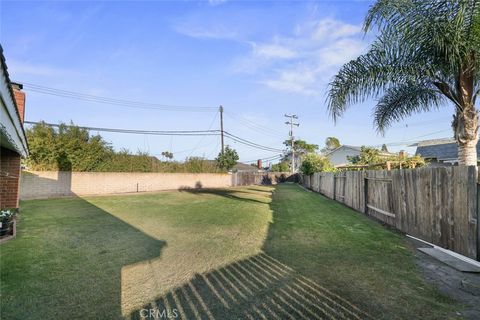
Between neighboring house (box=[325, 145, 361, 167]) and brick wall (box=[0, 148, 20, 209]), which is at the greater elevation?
neighboring house (box=[325, 145, 361, 167])

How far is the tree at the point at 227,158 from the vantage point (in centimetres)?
3044

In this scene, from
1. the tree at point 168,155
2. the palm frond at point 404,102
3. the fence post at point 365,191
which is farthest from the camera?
the tree at point 168,155

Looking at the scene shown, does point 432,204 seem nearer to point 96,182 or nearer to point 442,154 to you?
point 442,154

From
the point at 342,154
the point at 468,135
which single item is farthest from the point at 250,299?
the point at 342,154

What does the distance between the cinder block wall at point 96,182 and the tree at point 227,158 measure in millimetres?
4556

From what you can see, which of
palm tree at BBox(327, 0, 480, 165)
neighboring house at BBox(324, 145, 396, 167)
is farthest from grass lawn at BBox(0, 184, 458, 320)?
neighboring house at BBox(324, 145, 396, 167)

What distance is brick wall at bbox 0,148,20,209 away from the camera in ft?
24.0

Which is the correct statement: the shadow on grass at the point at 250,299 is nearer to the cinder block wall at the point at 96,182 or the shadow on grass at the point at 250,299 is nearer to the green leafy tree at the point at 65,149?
the cinder block wall at the point at 96,182

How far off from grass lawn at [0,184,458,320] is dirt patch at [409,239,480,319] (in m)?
0.15

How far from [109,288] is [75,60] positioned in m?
12.7

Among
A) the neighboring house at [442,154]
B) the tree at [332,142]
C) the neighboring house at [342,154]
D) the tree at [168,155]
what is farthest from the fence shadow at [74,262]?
the tree at [332,142]

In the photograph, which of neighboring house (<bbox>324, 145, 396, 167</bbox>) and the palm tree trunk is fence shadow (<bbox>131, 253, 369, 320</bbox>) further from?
neighboring house (<bbox>324, 145, 396, 167</bbox>)

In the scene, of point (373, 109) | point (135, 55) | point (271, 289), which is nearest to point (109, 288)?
point (271, 289)

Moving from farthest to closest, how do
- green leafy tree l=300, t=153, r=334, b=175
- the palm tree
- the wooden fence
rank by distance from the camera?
1. green leafy tree l=300, t=153, r=334, b=175
2. the palm tree
3. the wooden fence
